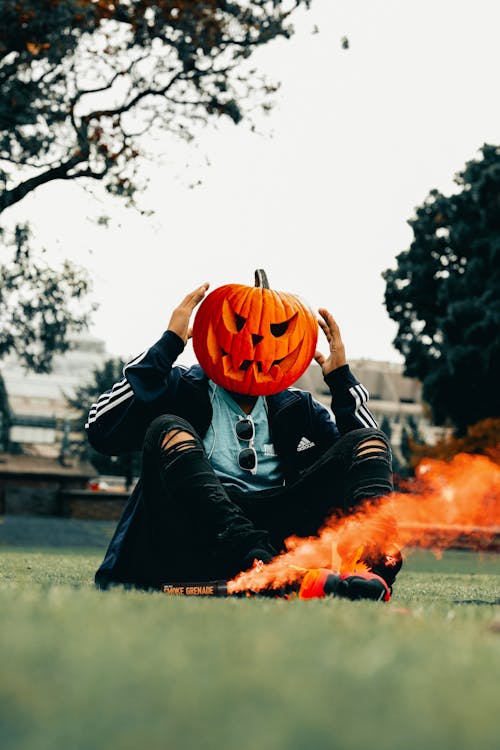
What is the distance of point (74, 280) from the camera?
18828 millimetres

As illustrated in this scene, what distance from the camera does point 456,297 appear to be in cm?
3309

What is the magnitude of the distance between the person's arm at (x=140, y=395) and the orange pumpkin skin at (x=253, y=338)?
0.20 metres

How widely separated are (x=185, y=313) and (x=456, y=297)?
96.8ft

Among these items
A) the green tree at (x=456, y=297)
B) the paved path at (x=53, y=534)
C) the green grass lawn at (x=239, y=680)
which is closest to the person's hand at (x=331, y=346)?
the green grass lawn at (x=239, y=680)

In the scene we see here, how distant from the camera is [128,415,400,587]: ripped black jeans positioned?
395cm

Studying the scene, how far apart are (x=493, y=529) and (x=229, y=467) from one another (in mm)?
13162

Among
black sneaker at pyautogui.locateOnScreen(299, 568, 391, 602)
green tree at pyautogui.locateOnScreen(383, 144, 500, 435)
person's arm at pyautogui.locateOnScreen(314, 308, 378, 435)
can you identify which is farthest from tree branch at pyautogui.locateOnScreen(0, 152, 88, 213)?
green tree at pyautogui.locateOnScreen(383, 144, 500, 435)

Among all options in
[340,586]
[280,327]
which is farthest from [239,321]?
[340,586]

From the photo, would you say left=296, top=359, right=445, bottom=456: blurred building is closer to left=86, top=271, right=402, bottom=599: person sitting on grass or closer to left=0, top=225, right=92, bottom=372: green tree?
left=0, top=225, right=92, bottom=372: green tree

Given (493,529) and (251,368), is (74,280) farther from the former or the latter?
(251,368)

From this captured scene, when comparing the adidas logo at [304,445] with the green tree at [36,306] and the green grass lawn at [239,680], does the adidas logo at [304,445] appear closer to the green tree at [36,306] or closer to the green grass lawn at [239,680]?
the green grass lawn at [239,680]

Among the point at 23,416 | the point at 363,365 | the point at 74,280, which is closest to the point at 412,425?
the point at 363,365

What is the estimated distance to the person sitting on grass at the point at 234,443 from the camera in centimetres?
402

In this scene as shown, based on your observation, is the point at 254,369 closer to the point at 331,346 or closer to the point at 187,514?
the point at 331,346
